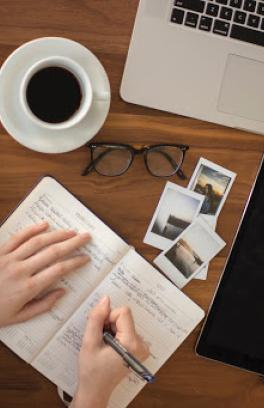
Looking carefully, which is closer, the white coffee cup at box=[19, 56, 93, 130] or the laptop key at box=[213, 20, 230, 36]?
the white coffee cup at box=[19, 56, 93, 130]

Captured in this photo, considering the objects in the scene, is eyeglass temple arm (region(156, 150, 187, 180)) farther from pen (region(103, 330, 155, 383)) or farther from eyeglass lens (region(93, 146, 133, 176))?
pen (region(103, 330, 155, 383))

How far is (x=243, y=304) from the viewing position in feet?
2.85

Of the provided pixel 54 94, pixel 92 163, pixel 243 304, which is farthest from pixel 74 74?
pixel 243 304

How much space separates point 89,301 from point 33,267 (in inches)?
4.4

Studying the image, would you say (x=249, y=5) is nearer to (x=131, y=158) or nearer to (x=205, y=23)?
(x=205, y=23)

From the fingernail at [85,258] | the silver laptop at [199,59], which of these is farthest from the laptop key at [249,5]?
the fingernail at [85,258]

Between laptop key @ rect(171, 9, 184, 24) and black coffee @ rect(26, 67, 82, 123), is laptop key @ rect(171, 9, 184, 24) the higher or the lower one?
the higher one

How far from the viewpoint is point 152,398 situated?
89 centimetres

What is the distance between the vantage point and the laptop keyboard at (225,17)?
32.1 inches

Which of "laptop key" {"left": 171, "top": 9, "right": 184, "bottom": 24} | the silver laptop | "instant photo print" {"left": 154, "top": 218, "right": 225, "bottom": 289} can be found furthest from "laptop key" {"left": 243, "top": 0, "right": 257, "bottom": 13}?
"instant photo print" {"left": 154, "top": 218, "right": 225, "bottom": 289}

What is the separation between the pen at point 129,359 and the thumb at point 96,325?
0.01 metres

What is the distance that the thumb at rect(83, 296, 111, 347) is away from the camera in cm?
80

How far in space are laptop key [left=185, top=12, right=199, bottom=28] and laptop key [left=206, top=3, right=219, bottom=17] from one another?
0.02 metres

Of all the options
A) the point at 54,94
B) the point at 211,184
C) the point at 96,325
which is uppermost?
the point at 54,94
